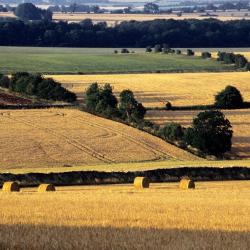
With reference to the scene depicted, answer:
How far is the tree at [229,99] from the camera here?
78062 millimetres

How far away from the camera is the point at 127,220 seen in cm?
2288

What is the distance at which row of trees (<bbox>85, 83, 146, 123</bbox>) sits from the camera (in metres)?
67.8

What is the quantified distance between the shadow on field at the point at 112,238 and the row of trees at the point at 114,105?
4519 centimetres

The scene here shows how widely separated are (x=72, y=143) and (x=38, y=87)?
28.6 m

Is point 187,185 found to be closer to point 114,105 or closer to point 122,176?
point 122,176

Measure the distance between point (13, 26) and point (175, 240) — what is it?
138 metres

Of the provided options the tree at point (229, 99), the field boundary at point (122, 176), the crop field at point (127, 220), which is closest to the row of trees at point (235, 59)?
the tree at point (229, 99)

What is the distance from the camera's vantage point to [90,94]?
251 ft

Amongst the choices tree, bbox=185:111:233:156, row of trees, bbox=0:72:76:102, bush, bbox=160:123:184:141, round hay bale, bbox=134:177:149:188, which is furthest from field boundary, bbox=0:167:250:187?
row of trees, bbox=0:72:76:102

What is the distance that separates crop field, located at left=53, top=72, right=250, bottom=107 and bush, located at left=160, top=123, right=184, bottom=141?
17140 millimetres

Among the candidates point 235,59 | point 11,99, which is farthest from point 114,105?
point 235,59

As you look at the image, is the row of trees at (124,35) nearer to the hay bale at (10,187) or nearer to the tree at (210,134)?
the tree at (210,134)

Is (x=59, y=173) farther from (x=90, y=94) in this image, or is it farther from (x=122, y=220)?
(x=90, y=94)

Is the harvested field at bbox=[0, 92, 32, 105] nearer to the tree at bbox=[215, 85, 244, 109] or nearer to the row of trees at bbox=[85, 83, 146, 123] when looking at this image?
the row of trees at bbox=[85, 83, 146, 123]
